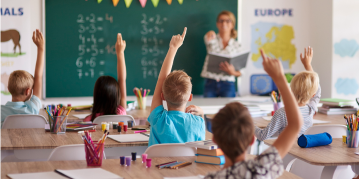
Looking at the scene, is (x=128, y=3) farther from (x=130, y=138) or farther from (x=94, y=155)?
(x=94, y=155)

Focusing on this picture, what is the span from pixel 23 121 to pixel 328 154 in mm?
2090

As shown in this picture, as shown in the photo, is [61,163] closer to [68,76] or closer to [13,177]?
[13,177]

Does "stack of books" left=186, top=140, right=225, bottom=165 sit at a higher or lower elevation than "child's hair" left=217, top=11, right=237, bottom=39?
lower

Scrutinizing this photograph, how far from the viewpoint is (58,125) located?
7.70 feet

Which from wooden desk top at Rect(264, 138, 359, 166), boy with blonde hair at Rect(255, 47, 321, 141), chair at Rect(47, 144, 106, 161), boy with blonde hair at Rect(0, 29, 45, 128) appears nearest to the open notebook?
chair at Rect(47, 144, 106, 161)

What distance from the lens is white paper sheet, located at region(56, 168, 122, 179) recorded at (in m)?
1.33

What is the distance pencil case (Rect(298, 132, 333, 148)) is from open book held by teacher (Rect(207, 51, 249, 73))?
11.6ft

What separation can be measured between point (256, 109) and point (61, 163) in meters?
2.34

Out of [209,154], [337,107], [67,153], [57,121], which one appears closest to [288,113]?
[209,154]

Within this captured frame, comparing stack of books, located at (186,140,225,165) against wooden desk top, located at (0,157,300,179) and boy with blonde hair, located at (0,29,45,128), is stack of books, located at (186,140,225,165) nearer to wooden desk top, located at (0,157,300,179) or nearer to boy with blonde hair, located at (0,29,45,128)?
wooden desk top, located at (0,157,300,179)

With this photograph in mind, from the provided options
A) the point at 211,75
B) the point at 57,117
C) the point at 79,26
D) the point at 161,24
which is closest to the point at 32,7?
the point at 79,26

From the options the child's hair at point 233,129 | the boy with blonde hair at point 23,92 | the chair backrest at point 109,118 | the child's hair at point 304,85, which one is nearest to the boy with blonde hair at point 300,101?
the child's hair at point 304,85

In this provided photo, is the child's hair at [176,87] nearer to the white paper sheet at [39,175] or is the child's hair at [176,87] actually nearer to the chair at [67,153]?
the chair at [67,153]

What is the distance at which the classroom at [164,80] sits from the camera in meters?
1.77
